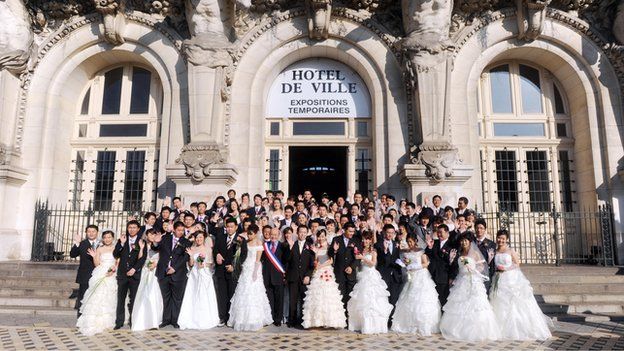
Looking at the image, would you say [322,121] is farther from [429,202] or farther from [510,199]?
[510,199]

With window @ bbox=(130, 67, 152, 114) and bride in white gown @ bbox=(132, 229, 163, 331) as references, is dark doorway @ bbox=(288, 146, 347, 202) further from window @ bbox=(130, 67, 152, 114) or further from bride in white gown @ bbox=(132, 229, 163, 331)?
bride in white gown @ bbox=(132, 229, 163, 331)

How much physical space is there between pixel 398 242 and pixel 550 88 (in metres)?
9.84

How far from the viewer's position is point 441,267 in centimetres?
727

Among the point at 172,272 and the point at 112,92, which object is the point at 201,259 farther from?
the point at 112,92

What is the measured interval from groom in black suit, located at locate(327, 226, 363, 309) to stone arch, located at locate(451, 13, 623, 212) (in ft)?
21.4

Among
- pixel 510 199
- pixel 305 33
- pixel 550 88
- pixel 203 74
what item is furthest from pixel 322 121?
pixel 550 88

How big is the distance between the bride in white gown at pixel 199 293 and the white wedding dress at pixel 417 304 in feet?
9.85

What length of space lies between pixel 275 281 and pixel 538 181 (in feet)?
32.6

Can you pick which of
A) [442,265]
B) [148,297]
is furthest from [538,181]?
[148,297]

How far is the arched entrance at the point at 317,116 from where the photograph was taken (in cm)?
1333

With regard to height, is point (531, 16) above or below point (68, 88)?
above

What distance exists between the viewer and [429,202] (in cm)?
1109

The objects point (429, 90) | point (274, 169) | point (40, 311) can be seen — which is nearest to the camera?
point (40, 311)

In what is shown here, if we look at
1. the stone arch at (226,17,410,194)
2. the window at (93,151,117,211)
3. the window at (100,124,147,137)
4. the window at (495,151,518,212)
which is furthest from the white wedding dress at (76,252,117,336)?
the window at (495,151,518,212)
